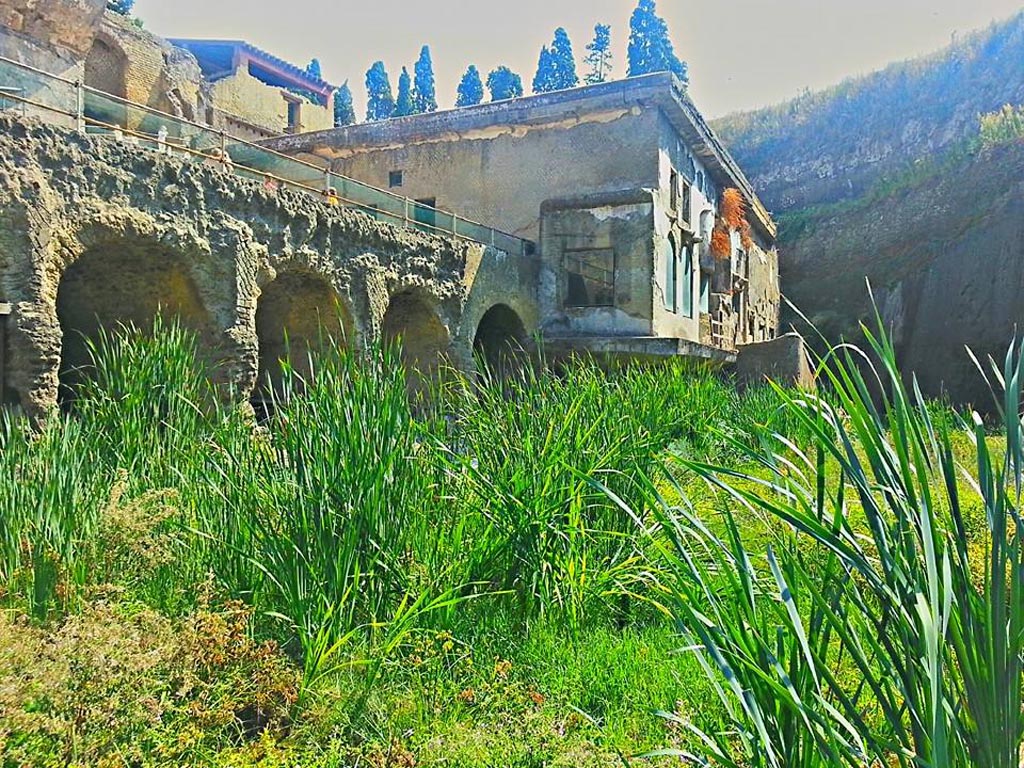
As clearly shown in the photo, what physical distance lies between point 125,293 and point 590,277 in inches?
335

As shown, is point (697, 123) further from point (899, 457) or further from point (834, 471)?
point (899, 457)

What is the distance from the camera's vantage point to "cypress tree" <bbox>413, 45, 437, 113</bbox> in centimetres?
4353

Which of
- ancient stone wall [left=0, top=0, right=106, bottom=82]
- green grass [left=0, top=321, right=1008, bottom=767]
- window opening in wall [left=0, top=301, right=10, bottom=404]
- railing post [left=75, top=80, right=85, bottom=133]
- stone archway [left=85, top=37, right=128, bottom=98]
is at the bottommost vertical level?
green grass [left=0, top=321, right=1008, bottom=767]

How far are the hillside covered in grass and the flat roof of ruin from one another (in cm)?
714

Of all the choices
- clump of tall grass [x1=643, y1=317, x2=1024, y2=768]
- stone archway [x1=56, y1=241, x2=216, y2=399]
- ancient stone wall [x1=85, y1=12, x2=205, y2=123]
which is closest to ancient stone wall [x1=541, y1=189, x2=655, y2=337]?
stone archway [x1=56, y1=241, x2=216, y2=399]

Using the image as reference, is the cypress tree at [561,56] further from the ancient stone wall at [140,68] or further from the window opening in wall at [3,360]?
the window opening in wall at [3,360]

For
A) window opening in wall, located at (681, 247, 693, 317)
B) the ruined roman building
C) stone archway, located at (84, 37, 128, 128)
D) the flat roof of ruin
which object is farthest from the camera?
stone archway, located at (84, 37, 128, 128)

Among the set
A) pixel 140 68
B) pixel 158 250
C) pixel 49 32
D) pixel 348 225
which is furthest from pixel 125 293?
pixel 140 68

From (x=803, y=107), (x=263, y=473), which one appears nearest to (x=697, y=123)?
(x=263, y=473)

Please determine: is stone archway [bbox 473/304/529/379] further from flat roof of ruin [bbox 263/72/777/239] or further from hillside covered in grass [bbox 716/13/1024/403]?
hillside covered in grass [bbox 716/13/1024/403]

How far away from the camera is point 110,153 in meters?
7.31

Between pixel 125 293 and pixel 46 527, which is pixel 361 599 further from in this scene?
pixel 125 293

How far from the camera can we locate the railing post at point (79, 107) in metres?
7.06

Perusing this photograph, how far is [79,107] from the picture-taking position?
7.08 metres
